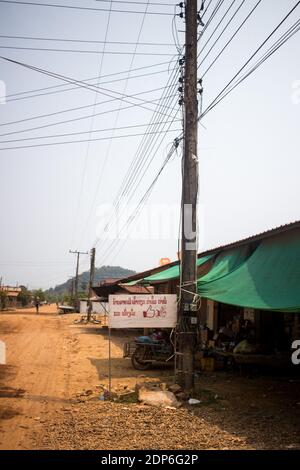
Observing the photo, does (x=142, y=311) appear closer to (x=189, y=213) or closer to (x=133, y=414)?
(x=133, y=414)

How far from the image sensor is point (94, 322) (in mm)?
34781

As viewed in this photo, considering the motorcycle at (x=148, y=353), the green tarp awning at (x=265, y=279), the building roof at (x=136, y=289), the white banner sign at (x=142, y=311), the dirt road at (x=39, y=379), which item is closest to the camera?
the dirt road at (x=39, y=379)

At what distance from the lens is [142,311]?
28.8ft

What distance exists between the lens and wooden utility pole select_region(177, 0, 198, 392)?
28.3 feet

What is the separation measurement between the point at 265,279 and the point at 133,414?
12.1 feet

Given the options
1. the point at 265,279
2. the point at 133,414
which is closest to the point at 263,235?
the point at 265,279

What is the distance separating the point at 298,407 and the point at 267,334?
15.8 ft

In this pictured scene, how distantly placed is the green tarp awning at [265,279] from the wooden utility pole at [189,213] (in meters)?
0.54

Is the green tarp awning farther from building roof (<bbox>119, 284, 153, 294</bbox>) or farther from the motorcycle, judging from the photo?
building roof (<bbox>119, 284, 153, 294</bbox>)

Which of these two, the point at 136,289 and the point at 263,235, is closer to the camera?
the point at 263,235

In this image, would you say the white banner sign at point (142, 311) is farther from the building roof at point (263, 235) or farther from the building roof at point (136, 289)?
the building roof at point (136, 289)

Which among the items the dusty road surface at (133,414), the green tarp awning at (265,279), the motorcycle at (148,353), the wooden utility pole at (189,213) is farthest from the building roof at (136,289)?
the wooden utility pole at (189,213)

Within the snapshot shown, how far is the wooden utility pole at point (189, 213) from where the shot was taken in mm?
8641
